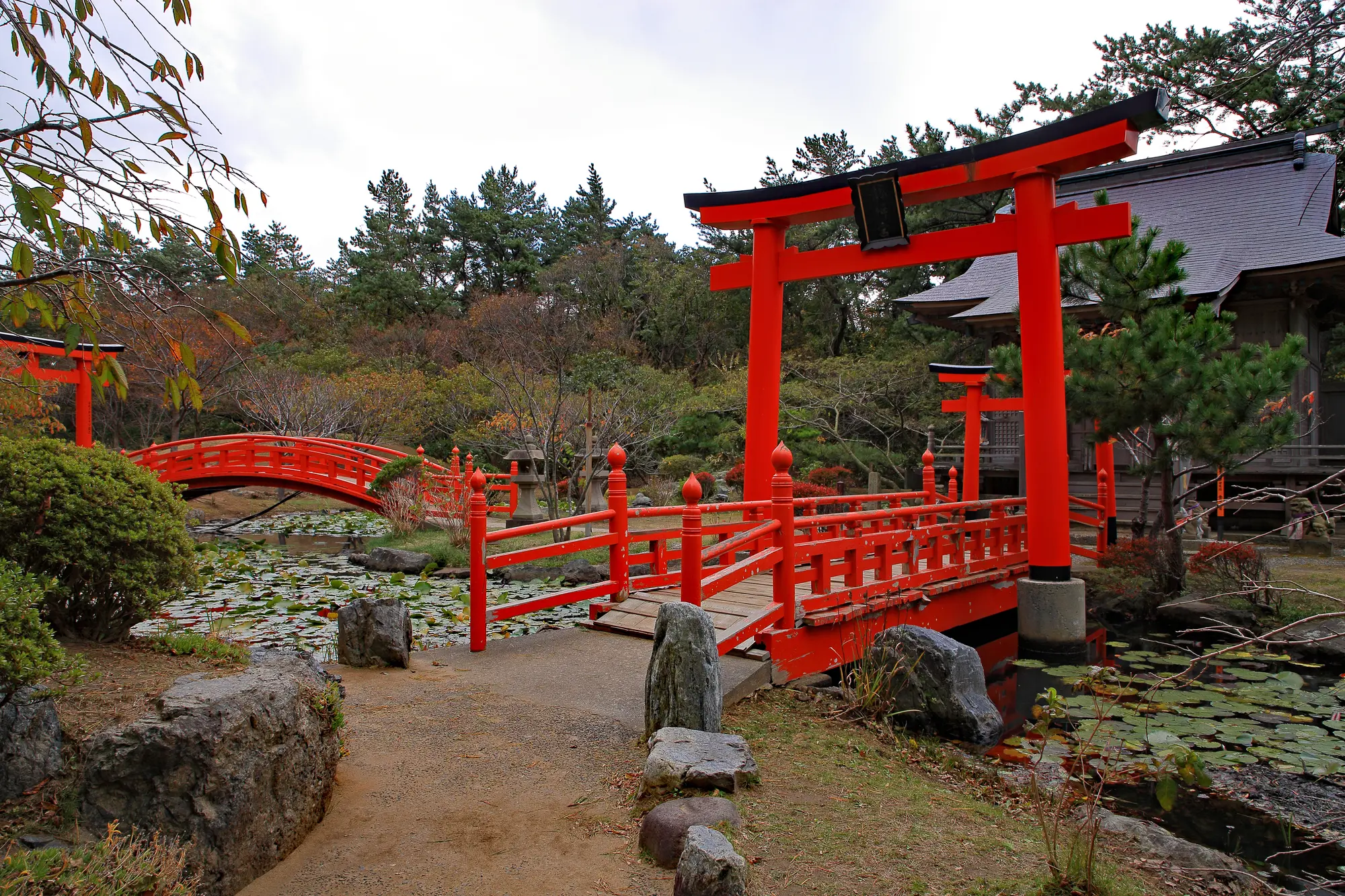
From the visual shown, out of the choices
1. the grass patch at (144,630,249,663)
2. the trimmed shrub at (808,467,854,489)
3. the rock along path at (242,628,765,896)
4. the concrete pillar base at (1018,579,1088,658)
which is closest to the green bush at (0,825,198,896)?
the rock along path at (242,628,765,896)

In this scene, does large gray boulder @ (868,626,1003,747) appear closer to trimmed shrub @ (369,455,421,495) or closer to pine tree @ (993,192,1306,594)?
pine tree @ (993,192,1306,594)

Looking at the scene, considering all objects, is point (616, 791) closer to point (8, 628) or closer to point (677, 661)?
point (677, 661)

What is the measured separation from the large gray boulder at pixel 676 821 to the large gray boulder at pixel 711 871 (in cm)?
19

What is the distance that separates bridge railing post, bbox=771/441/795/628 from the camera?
5867mm

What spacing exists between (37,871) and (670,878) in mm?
1847

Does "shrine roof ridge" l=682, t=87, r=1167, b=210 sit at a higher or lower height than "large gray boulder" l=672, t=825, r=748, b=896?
higher

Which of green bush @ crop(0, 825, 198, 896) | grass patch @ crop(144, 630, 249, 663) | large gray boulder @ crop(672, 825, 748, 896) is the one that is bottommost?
large gray boulder @ crop(672, 825, 748, 896)

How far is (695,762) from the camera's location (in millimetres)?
3598

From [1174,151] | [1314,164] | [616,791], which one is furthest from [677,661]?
[1174,151]

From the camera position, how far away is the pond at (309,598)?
23.9 feet

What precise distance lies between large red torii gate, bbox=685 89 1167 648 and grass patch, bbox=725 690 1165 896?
413 centimetres

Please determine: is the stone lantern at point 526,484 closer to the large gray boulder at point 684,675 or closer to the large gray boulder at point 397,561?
the large gray boulder at point 397,561

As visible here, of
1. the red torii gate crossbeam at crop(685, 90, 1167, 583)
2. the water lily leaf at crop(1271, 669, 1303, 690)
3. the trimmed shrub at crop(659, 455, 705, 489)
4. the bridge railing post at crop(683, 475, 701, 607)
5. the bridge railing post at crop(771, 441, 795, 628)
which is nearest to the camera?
the bridge railing post at crop(683, 475, 701, 607)

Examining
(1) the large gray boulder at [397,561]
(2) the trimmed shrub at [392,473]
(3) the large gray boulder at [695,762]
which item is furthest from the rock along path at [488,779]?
(2) the trimmed shrub at [392,473]
